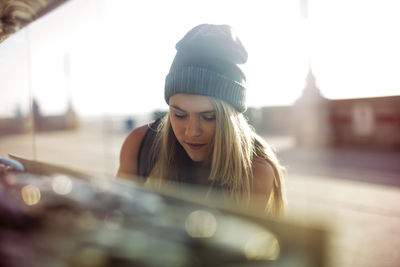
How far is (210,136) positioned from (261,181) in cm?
35

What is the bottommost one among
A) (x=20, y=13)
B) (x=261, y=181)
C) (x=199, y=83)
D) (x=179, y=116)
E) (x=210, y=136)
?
(x=261, y=181)

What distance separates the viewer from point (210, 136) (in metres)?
1.60

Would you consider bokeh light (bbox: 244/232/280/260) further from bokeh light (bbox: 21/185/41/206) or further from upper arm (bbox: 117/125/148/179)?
upper arm (bbox: 117/125/148/179)

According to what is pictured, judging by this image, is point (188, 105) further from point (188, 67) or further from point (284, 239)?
point (284, 239)

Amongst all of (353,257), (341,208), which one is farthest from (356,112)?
(353,257)

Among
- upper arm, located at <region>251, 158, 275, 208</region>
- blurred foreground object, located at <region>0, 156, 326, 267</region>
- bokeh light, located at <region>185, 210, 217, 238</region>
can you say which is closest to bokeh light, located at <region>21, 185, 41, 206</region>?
blurred foreground object, located at <region>0, 156, 326, 267</region>

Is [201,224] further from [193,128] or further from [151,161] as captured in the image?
[151,161]

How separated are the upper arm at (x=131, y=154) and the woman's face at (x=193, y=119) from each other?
12.3 inches

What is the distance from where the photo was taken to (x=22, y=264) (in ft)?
3.12

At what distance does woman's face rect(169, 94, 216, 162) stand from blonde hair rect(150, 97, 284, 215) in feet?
0.12

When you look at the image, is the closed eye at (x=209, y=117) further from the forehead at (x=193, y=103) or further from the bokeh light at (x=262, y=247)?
A: the bokeh light at (x=262, y=247)

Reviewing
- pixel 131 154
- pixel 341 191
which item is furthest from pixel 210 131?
pixel 341 191

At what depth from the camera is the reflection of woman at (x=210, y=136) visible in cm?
151

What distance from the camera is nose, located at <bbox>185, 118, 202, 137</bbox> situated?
151 centimetres
